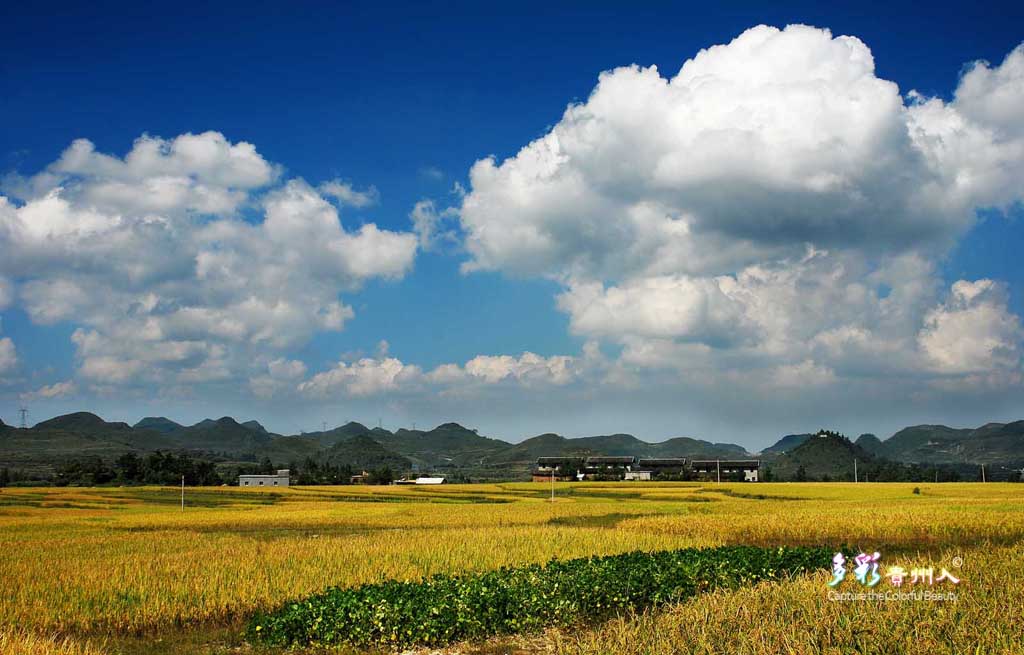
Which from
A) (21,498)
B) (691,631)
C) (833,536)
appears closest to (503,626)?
(691,631)

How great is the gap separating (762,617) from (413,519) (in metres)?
37.5

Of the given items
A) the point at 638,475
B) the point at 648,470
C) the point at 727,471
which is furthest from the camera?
the point at 648,470

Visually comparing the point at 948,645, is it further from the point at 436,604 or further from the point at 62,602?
the point at 62,602

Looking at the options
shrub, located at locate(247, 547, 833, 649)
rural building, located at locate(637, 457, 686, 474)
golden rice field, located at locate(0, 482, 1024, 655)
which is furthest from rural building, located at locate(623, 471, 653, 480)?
shrub, located at locate(247, 547, 833, 649)

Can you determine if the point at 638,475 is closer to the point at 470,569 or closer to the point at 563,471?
the point at 563,471

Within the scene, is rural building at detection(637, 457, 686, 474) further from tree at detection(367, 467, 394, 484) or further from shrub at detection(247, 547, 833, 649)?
shrub at detection(247, 547, 833, 649)

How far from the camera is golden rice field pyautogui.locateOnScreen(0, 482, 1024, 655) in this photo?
10.5 meters

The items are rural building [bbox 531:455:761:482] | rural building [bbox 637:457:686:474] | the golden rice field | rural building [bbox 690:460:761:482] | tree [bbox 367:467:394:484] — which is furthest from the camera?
rural building [bbox 637:457:686:474]

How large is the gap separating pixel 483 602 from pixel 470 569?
830 cm

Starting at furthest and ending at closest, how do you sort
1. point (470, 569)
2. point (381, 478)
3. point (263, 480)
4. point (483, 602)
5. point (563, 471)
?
point (563, 471) < point (381, 478) < point (263, 480) < point (470, 569) < point (483, 602)

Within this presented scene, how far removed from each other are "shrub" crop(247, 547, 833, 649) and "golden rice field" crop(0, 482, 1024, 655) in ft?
2.11

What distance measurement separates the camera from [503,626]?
50.0 feet

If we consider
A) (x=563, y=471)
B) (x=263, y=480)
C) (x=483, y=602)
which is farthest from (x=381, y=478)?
(x=483, y=602)

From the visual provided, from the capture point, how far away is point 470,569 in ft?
76.0
